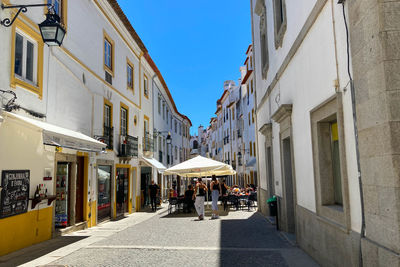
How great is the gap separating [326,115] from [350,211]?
1.67 metres

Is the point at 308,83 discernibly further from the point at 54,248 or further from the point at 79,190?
the point at 79,190


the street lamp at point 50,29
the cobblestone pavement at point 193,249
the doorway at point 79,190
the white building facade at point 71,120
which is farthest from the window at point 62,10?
the cobblestone pavement at point 193,249

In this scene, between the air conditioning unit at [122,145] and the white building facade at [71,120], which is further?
the air conditioning unit at [122,145]

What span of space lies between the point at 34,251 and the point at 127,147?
26.6 feet

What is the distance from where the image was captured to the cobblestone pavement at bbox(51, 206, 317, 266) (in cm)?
651

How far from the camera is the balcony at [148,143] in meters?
20.0

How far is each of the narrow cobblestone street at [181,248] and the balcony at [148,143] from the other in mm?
9089

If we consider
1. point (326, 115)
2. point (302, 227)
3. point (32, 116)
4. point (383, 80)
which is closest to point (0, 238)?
point (32, 116)

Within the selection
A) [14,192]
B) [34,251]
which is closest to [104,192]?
[34,251]

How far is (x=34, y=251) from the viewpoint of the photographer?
7.62m

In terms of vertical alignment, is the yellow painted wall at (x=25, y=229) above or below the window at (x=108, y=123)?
below

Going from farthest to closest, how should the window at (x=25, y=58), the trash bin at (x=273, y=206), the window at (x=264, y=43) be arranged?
the window at (x=264, y=43) < the trash bin at (x=273, y=206) < the window at (x=25, y=58)

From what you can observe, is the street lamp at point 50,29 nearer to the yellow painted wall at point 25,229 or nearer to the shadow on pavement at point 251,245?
the yellow painted wall at point 25,229

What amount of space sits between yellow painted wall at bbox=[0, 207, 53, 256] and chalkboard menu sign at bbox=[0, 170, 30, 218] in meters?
0.16
